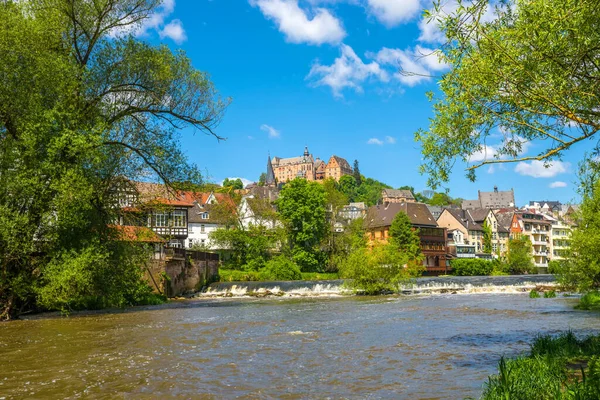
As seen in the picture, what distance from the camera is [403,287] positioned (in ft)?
159

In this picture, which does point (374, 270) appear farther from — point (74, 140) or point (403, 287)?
point (74, 140)

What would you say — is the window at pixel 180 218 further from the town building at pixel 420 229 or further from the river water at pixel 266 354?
the river water at pixel 266 354

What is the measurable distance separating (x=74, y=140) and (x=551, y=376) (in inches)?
725

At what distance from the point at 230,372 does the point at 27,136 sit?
1391 centimetres

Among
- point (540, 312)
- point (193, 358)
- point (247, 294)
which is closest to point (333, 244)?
point (247, 294)

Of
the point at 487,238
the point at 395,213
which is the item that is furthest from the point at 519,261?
the point at 487,238

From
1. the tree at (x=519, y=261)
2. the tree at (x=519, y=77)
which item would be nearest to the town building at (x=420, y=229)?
the tree at (x=519, y=261)

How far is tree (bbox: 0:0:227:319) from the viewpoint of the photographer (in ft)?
70.3

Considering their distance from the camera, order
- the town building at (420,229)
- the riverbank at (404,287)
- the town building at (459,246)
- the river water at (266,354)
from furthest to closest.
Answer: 1. the town building at (459,246)
2. the town building at (420,229)
3. the riverbank at (404,287)
4. the river water at (266,354)

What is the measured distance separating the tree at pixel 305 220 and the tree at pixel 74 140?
46082 millimetres

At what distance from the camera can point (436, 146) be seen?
472 inches

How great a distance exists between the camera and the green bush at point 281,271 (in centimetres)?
6234

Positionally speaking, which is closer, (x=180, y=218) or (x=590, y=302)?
(x=590, y=302)

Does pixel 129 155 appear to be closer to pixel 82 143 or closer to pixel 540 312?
pixel 82 143
